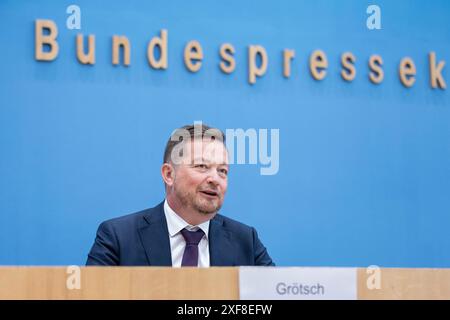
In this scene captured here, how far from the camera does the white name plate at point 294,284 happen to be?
147cm

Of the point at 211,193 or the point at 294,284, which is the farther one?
the point at 211,193

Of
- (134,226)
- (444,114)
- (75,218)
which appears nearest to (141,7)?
(75,218)

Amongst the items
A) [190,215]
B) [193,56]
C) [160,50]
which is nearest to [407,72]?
[193,56]

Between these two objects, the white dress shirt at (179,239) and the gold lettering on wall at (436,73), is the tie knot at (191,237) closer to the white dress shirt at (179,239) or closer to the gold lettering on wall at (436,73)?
the white dress shirt at (179,239)

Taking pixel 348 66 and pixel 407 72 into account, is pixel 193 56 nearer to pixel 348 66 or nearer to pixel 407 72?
pixel 348 66

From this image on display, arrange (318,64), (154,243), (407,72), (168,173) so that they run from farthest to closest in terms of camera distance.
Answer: (407,72) → (318,64) → (168,173) → (154,243)

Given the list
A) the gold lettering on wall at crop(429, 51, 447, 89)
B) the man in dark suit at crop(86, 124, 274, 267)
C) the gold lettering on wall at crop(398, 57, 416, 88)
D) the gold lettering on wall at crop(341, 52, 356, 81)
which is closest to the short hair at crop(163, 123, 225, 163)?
the man in dark suit at crop(86, 124, 274, 267)

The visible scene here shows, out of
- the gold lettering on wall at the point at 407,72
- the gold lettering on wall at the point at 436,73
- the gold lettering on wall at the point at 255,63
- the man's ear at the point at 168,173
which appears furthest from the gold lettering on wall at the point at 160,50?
the gold lettering on wall at the point at 436,73

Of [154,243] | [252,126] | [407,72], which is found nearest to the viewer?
[154,243]

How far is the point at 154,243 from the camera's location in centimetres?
237

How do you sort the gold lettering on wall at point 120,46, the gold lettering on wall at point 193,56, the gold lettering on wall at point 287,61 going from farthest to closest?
1. the gold lettering on wall at point 287,61
2. the gold lettering on wall at point 193,56
3. the gold lettering on wall at point 120,46

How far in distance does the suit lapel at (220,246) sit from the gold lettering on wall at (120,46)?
0.96 m

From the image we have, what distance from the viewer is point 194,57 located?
3.24 metres

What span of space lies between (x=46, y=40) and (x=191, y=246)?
45.5 inches
